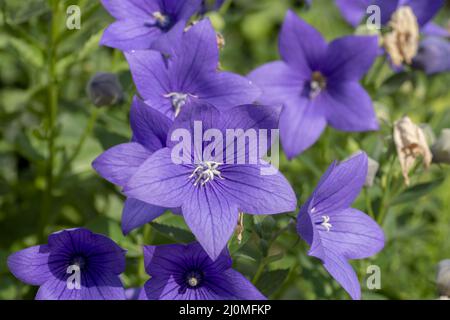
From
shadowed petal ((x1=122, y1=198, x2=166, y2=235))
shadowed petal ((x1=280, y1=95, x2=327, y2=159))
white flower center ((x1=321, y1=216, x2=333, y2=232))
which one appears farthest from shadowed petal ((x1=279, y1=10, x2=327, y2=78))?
shadowed petal ((x1=122, y1=198, x2=166, y2=235))

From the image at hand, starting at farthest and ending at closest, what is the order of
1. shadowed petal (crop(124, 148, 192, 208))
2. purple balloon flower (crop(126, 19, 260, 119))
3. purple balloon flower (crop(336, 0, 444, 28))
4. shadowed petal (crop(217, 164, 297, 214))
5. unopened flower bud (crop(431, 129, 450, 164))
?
purple balloon flower (crop(336, 0, 444, 28)), unopened flower bud (crop(431, 129, 450, 164)), purple balloon flower (crop(126, 19, 260, 119)), shadowed petal (crop(217, 164, 297, 214)), shadowed petal (crop(124, 148, 192, 208))

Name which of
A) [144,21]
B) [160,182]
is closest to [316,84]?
[144,21]

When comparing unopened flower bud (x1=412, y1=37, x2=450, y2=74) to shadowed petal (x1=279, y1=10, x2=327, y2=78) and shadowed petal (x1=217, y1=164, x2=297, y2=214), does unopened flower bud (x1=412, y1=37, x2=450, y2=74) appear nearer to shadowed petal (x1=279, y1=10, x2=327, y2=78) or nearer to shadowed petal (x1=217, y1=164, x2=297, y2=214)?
shadowed petal (x1=279, y1=10, x2=327, y2=78)

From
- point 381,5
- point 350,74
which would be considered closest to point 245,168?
point 350,74

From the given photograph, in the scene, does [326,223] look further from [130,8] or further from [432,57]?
[432,57]

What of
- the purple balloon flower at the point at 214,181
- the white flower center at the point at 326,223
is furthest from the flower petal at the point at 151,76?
the white flower center at the point at 326,223

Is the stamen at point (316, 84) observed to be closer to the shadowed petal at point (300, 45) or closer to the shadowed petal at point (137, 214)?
the shadowed petal at point (300, 45)

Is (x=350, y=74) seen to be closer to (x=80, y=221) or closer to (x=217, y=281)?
(x=217, y=281)
